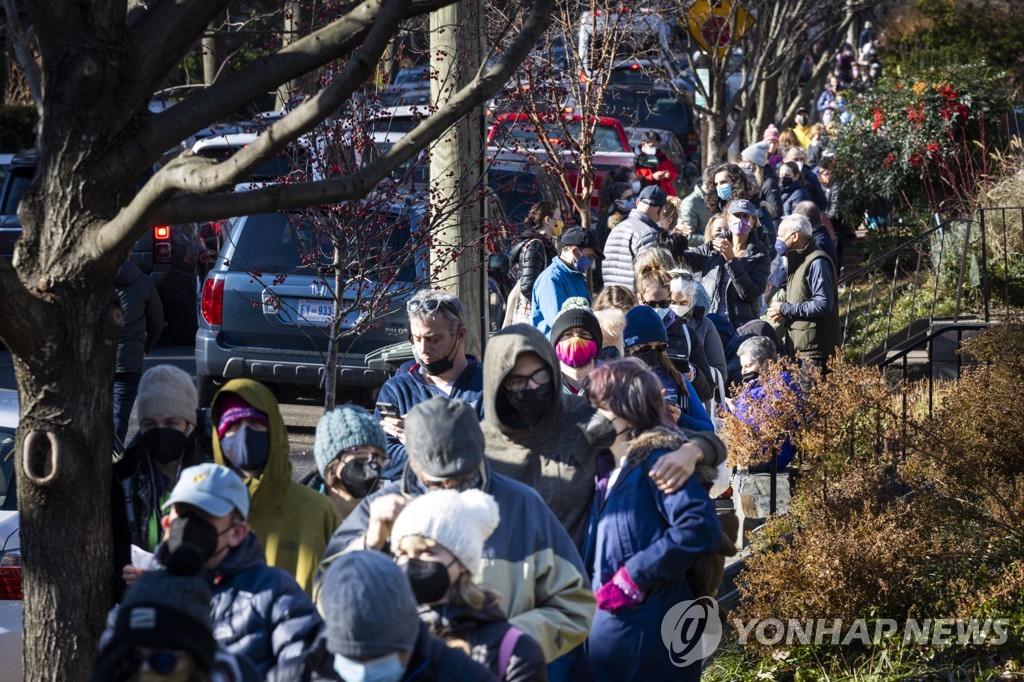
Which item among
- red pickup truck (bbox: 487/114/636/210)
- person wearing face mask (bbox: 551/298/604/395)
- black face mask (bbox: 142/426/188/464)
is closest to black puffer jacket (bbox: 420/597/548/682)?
black face mask (bbox: 142/426/188/464)

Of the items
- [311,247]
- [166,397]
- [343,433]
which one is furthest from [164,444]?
[311,247]

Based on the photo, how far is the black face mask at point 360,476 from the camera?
4375 millimetres

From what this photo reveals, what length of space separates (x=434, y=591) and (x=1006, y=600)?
11.9 feet

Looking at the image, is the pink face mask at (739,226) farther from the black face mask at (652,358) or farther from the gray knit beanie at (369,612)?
the gray knit beanie at (369,612)

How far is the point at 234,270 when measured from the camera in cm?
992

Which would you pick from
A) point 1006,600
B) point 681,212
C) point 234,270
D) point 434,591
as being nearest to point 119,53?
point 434,591

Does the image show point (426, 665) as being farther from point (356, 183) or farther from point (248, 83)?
point (248, 83)

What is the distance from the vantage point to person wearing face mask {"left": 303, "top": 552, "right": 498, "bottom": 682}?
2.96m

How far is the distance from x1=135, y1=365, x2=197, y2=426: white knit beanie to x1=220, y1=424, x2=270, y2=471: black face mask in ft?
1.80

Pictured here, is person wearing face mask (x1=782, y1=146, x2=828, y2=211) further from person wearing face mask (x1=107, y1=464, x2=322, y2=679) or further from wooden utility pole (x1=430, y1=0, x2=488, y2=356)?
person wearing face mask (x1=107, y1=464, x2=322, y2=679)

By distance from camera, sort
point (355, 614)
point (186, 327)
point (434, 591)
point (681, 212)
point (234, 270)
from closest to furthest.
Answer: point (355, 614)
point (434, 591)
point (234, 270)
point (681, 212)
point (186, 327)

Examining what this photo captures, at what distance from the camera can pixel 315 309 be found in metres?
9.66

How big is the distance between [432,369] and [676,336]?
228 centimetres

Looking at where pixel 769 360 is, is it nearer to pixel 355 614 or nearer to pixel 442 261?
pixel 442 261
